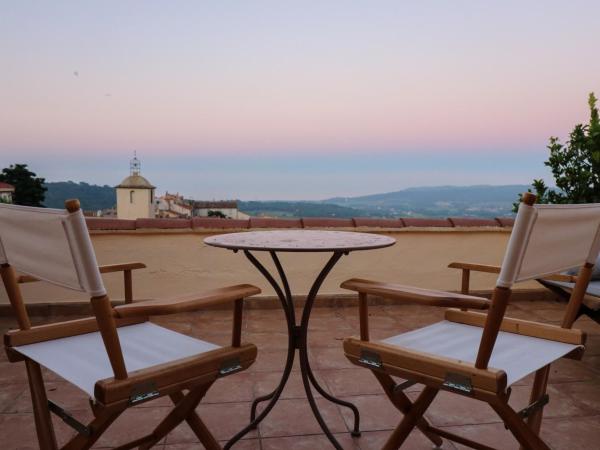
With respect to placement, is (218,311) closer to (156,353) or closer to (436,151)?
(156,353)

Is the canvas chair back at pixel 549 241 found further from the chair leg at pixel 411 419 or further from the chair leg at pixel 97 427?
the chair leg at pixel 97 427

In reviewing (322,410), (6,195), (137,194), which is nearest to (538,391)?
(322,410)

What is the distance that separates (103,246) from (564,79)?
6.53m

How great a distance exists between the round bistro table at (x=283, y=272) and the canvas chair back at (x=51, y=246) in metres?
0.59

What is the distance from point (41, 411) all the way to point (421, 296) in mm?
1210

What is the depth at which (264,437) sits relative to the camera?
2.04 meters

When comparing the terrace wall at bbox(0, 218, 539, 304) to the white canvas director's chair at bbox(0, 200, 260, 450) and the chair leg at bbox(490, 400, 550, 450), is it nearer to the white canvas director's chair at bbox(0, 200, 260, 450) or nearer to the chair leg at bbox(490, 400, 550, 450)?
the white canvas director's chair at bbox(0, 200, 260, 450)

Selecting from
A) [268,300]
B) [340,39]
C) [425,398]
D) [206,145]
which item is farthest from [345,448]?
[206,145]

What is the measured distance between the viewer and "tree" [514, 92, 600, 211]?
171 inches

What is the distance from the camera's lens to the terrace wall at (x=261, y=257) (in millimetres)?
4176

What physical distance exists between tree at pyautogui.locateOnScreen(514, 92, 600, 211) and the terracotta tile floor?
1.75m

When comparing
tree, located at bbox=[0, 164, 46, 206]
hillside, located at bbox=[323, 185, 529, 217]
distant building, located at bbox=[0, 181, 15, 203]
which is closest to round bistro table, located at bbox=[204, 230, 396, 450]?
distant building, located at bbox=[0, 181, 15, 203]

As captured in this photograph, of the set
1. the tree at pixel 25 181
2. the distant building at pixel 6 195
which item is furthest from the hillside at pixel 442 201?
the tree at pixel 25 181

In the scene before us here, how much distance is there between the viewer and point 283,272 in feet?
6.52
